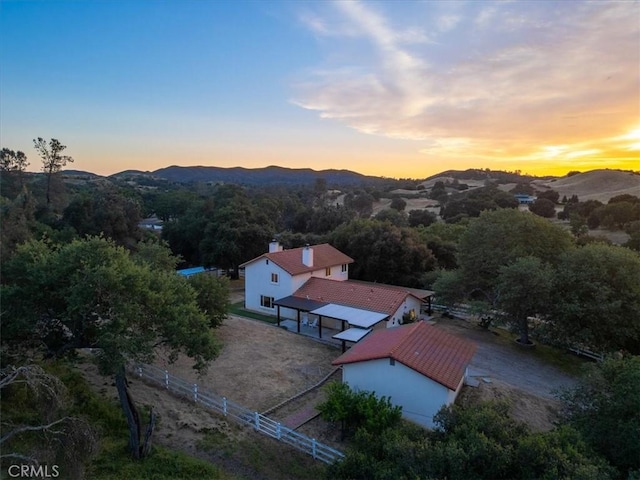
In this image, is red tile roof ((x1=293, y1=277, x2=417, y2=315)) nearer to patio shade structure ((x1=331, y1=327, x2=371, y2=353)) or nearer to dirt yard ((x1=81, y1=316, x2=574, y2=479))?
patio shade structure ((x1=331, y1=327, x2=371, y2=353))

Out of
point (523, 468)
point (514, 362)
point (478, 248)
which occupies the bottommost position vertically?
point (514, 362)

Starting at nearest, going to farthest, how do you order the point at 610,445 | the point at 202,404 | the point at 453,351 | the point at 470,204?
the point at 610,445
the point at 202,404
the point at 453,351
the point at 470,204

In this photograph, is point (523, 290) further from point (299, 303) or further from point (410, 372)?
point (299, 303)

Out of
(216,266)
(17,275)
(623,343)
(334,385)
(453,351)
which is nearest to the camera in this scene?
(17,275)

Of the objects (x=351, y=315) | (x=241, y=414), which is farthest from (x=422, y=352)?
(x=351, y=315)

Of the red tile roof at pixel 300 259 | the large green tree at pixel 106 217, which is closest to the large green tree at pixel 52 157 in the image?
the large green tree at pixel 106 217

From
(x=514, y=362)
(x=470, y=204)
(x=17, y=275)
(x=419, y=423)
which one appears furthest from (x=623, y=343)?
(x=470, y=204)

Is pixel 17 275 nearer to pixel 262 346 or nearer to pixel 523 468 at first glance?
pixel 262 346

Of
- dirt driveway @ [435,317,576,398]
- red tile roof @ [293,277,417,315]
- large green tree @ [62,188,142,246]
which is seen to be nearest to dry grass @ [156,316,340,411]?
red tile roof @ [293,277,417,315]
